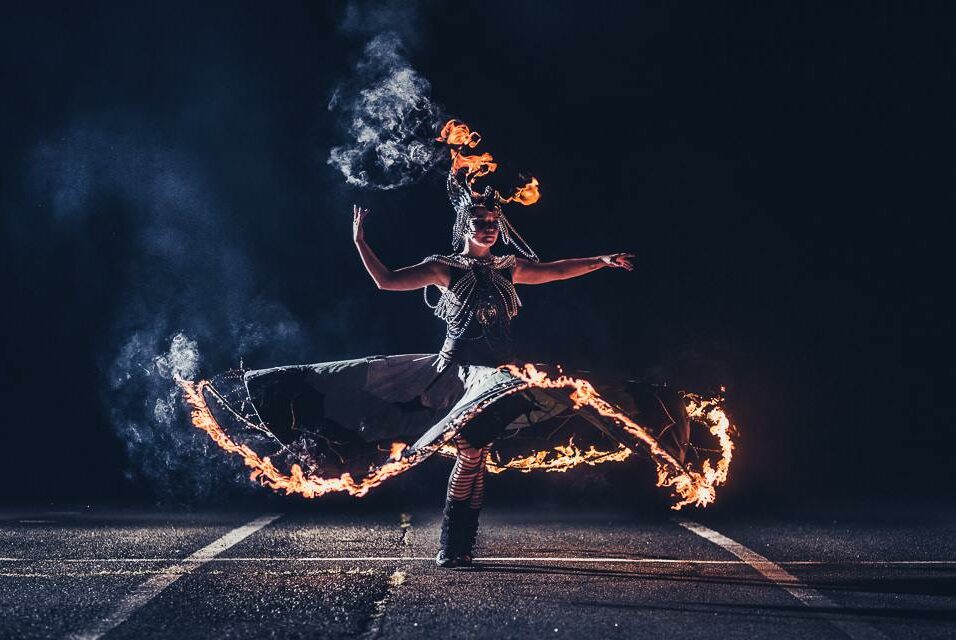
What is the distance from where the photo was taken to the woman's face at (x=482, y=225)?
21.5 ft

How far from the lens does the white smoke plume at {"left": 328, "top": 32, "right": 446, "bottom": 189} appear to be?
8305 millimetres

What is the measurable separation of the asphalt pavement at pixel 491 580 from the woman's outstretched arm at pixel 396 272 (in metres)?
1.99

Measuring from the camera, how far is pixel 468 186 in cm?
672

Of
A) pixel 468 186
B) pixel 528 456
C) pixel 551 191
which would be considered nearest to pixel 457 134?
pixel 468 186

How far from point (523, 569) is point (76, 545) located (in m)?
3.60

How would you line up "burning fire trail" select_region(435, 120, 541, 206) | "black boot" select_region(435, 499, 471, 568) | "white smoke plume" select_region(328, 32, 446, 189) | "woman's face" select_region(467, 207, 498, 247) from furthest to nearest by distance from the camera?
"white smoke plume" select_region(328, 32, 446, 189), "burning fire trail" select_region(435, 120, 541, 206), "woman's face" select_region(467, 207, 498, 247), "black boot" select_region(435, 499, 471, 568)

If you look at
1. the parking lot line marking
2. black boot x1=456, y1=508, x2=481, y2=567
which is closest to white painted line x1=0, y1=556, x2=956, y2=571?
the parking lot line marking

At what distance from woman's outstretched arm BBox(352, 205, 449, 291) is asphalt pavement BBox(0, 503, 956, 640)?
1.99 meters

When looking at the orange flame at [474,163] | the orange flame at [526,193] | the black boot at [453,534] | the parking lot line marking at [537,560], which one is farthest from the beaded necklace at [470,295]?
the parking lot line marking at [537,560]

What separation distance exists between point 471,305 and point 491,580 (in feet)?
6.47

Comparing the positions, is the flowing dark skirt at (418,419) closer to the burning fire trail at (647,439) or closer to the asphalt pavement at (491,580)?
the burning fire trail at (647,439)

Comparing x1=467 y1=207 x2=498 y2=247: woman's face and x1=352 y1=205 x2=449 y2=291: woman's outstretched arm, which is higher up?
x1=467 y1=207 x2=498 y2=247: woman's face

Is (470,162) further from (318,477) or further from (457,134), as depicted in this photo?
(318,477)

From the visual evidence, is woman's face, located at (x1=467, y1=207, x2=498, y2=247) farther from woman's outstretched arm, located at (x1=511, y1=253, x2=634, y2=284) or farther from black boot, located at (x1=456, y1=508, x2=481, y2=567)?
black boot, located at (x1=456, y1=508, x2=481, y2=567)
